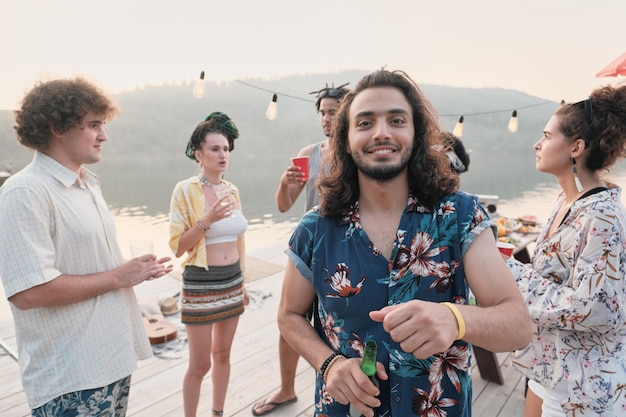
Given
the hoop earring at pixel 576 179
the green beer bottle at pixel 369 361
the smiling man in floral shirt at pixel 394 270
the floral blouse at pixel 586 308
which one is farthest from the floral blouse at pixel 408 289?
the hoop earring at pixel 576 179

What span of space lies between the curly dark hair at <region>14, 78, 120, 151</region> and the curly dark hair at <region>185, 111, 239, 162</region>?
2.49 ft

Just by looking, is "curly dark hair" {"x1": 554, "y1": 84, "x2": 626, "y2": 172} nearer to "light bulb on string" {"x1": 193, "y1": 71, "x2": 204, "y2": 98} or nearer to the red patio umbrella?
the red patio umbrella

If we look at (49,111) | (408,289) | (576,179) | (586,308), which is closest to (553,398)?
(586,308)

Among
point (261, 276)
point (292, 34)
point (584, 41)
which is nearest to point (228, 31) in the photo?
point (292, 34)

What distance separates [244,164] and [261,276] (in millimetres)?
45794

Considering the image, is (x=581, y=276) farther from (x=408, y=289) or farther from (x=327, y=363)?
(x=327, y=363)

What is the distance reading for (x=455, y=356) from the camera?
99 centimetres

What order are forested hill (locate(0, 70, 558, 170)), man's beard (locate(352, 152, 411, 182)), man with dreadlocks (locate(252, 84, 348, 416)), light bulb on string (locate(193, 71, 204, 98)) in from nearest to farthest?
man's beard (locate(352, 152, 411, 182)), man with dreadlocks (locate(252, 84, 348, 416)), light bulb on string (locate(193, 71, 204, 98)), forested hill (locate(0, 70, 558, 170))

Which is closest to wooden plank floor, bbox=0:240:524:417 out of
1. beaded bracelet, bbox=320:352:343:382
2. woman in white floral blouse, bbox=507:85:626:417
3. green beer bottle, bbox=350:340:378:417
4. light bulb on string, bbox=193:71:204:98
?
woman in white floral blouse, bbox=507:85:626:417

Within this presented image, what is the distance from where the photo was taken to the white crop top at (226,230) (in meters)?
2.00

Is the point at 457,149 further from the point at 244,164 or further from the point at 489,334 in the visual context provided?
the point at 244,164

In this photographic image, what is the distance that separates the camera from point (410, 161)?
1160 millimetres

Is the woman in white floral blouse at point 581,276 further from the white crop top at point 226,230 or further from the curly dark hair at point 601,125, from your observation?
the white crop top at point 226,230

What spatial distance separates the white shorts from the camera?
1433 millimetres
